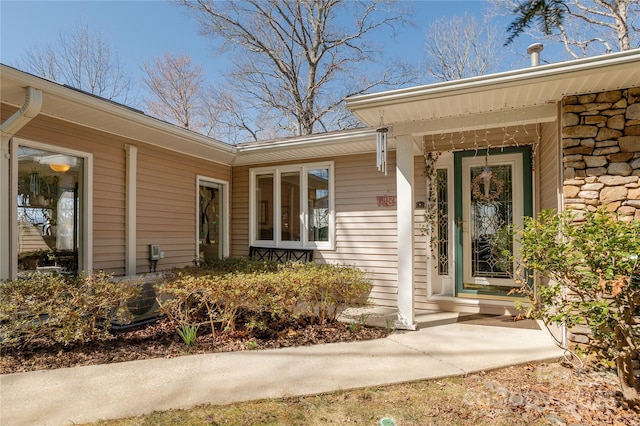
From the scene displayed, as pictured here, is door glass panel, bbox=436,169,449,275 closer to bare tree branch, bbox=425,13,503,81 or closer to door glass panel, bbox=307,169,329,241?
door glass panel, bbox=307,169,329,241

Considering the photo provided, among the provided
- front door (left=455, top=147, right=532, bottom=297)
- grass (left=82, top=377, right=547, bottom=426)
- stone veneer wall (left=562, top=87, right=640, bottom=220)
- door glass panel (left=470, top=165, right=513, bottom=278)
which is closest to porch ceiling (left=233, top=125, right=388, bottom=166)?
front door (left=455, top=147, right=532, bottom=297)

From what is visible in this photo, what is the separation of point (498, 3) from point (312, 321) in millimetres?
11754

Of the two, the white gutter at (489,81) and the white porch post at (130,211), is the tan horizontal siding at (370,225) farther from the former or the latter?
the white porch post at (130,211)

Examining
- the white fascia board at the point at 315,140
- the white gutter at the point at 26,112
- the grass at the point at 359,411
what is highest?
the white fascia board at the point at 315,140

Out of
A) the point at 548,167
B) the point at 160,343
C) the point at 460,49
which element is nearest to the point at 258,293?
the point at 160,343

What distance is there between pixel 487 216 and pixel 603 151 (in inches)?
85.4

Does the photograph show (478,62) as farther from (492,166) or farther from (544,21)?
(544,21)

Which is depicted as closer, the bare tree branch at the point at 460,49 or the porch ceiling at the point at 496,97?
the porch ceiling at the point at 496,97

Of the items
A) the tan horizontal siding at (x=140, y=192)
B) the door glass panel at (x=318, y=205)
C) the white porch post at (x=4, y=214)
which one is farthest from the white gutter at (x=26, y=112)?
the door glass panel at (x=318, y=205)

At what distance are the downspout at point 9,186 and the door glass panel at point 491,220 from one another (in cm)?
553

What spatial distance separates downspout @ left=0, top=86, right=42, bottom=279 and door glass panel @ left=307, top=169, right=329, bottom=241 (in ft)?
12.8

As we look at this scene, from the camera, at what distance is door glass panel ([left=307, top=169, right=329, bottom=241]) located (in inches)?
244

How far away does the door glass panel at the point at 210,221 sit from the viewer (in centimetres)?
638

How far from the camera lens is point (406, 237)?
14.2 ft
